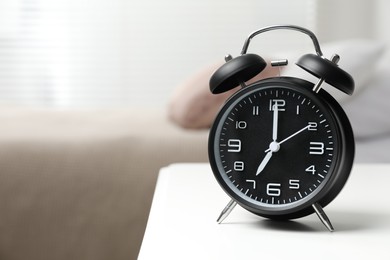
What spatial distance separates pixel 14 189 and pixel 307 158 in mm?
1399

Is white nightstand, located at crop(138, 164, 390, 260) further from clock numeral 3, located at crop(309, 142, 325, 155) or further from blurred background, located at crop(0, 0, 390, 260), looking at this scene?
blurred background, located at crop(0, 0, 390, 260)

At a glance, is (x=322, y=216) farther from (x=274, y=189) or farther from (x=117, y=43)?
(x=117, y=43)

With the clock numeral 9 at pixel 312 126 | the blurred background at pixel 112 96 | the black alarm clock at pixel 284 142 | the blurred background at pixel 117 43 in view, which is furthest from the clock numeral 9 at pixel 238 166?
the blurred background at pixel 117 43

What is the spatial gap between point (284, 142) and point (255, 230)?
0.12 meters

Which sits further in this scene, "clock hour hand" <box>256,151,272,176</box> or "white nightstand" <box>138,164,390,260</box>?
"clock hour hand" <box>256,151,272,176</box>

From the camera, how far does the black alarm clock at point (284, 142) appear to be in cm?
101

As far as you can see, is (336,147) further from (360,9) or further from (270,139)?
(360,9)

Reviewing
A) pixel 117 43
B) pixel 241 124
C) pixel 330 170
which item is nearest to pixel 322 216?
pixel 330 170

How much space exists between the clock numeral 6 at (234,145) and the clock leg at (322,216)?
0.41 feet

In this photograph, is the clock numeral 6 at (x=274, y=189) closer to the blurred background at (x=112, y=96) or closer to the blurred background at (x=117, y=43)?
the blurred background at (x=112, y=96)

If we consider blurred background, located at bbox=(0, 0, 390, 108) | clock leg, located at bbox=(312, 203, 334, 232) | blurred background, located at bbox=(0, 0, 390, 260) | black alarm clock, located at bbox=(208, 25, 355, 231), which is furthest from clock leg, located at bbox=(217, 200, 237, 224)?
blurred background, located at bbox=(0, 0, 390, 108)

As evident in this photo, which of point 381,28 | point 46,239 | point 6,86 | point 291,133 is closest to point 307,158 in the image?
point 291,133

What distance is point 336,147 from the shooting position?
3.32ft

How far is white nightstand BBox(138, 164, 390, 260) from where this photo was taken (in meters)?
0.88
